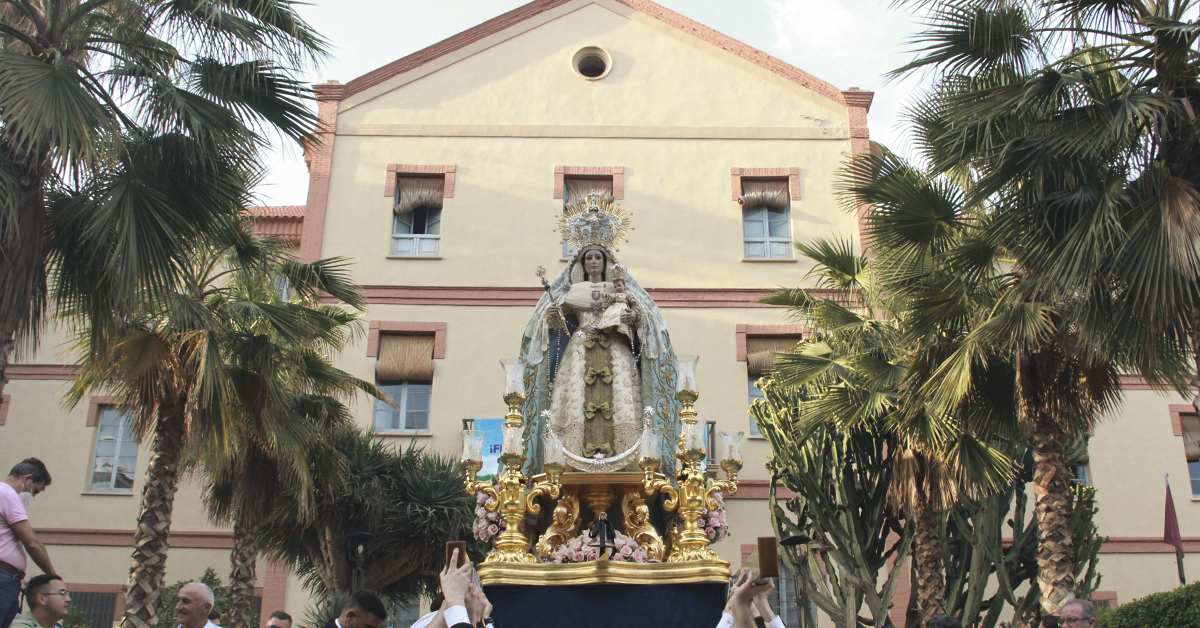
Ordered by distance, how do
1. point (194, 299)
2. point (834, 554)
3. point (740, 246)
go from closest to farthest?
point (194, 299) < point (834, 554) < point (740, 246)

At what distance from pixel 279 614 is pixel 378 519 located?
7901 mm

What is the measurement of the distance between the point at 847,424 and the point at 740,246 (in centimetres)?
838

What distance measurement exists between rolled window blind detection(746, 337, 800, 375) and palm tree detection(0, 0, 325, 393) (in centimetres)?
1146

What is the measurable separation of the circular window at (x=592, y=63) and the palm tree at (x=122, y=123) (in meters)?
12.2

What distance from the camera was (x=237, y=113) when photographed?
9.88m

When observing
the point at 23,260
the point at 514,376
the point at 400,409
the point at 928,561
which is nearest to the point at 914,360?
the point at 928,561

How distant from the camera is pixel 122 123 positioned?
30.1 feet

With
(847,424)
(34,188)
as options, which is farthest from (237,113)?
(847,424)

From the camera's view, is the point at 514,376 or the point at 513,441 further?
the point at 514,376

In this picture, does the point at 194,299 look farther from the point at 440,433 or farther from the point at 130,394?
the point at 440,433

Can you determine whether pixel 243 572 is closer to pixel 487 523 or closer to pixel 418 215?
pixel 487 523

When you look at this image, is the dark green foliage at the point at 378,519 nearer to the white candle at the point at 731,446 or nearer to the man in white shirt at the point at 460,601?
the white candle at the point at 731,446

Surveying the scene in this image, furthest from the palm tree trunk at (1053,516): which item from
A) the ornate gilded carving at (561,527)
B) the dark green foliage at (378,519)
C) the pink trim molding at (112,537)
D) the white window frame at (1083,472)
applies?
the pink trim molding at (112,537)

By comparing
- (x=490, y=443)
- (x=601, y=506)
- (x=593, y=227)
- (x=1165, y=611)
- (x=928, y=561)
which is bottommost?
(x=1165, y=611)
